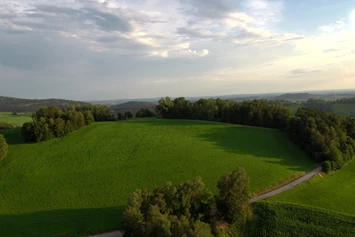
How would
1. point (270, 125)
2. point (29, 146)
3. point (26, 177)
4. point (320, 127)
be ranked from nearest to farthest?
point (26, 177) → point (29, 146) → point (320, 127) → point (270, 125)

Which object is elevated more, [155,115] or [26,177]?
[155,115]

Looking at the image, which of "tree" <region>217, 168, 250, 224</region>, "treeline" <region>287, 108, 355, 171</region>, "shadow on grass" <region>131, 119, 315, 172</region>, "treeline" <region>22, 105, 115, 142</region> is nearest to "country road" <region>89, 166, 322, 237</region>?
"shadow on grass" <region>131, 119, 315, 172</region>

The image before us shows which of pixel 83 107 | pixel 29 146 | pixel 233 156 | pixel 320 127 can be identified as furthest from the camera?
pixel 83 107

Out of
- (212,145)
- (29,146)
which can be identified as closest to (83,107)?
(29,146)

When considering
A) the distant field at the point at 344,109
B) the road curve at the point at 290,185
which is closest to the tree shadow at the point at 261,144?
the road curve at the point at 290,185

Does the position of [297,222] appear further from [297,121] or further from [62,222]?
[297,121]

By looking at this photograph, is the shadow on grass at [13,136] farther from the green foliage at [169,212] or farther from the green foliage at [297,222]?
the green foliage at [297,222]

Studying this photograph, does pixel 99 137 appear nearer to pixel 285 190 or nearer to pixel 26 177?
pixel 26 177
